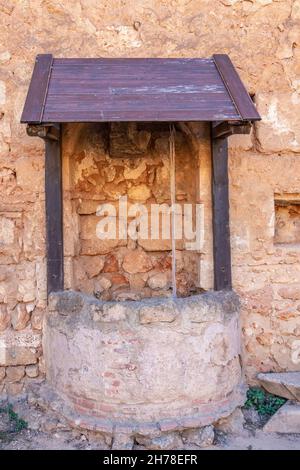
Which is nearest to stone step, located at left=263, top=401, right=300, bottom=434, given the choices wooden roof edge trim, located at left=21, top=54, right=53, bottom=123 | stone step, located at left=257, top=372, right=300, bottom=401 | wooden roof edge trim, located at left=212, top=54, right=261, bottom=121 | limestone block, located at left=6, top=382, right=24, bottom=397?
stone step, located at left=257, top=372, right=300, bottom=401

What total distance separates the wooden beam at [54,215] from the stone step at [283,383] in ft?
6.25

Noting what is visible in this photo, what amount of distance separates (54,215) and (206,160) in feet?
4.38

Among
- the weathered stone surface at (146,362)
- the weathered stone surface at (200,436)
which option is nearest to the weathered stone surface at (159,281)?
the weathered stone surface at (146,362)

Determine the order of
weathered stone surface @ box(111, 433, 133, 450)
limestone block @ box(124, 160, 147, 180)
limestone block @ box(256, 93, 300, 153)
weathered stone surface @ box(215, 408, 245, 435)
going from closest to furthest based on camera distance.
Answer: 1. weathered stone surface @ box(111, 433, 133, 450)
2. weathered stone surface @ box(215, 408, 245, 435)
3. limestone block @ box(256, 93, 300, 153)
4. limestone block @ box(124, 160, 147, 180)

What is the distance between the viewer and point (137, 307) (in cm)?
293

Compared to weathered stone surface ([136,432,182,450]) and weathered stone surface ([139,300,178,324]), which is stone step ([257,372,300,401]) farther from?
weathered stone surface ([139,300,178,324])

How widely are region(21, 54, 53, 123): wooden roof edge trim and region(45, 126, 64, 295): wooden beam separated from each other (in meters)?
0.46

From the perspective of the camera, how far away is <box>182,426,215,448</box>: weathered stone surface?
2932mm

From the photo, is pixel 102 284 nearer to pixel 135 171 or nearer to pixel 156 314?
pixel 156 314

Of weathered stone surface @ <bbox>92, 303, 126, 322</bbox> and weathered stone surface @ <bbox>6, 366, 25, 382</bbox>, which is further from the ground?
weathered stone surface @ <bbox>92, 303, 126, 322</bbox>

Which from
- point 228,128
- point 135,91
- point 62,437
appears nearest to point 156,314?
point 62,437

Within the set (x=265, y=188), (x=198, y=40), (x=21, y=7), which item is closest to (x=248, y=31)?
(x=198, y=40)

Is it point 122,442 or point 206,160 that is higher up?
point 206,160

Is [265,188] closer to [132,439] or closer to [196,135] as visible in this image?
[196,135]
